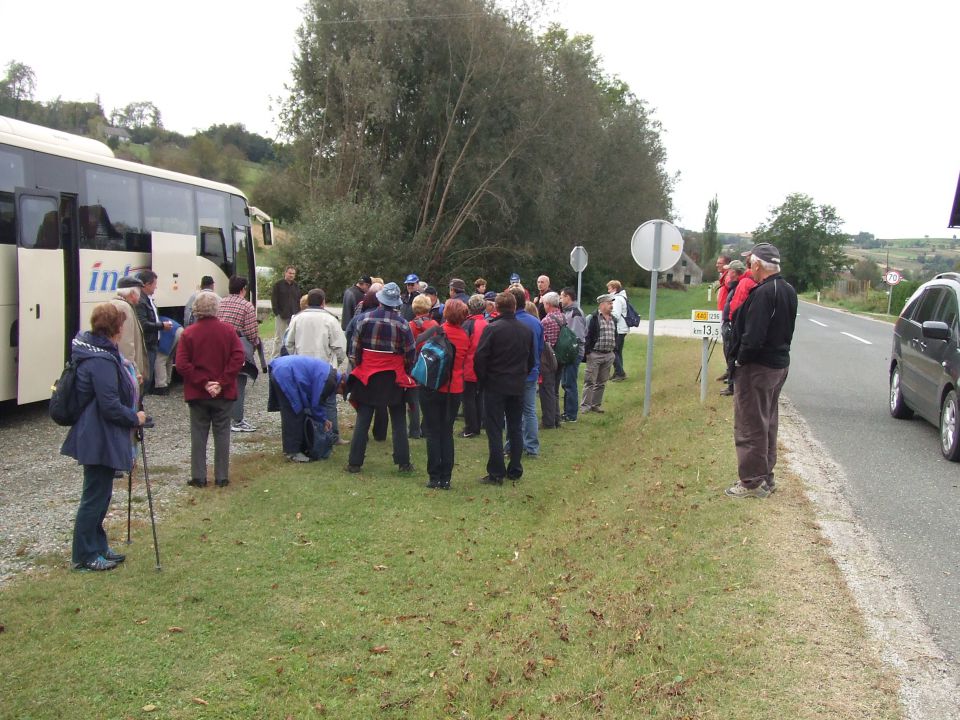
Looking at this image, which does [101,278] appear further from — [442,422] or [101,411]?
[101,411]

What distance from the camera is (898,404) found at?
11.5 meters

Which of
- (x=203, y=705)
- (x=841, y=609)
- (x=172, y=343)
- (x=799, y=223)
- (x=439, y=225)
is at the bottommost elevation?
(x=203, y=705)

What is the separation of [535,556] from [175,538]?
2.96 meters

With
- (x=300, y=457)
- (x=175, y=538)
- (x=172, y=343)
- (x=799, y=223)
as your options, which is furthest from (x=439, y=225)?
(x=799, y=223)

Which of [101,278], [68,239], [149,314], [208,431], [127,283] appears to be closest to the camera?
[208,431]

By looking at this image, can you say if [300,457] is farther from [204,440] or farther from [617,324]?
[617,324]

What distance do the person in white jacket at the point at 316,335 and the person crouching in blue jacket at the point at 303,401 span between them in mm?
254

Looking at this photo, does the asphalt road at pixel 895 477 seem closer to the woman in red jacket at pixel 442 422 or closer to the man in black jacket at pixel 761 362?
the man in black jacket at pixel 761 362

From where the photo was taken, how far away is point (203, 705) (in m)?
4.30

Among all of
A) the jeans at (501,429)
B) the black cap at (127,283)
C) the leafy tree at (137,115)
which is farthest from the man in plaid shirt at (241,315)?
the leafy tree at (137,115)

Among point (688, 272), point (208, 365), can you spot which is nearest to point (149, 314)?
point (208, 365)

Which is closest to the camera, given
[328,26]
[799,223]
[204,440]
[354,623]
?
[354,623]

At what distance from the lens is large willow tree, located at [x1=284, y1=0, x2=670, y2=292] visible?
3089cm

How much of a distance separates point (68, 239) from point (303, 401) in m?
5.24
